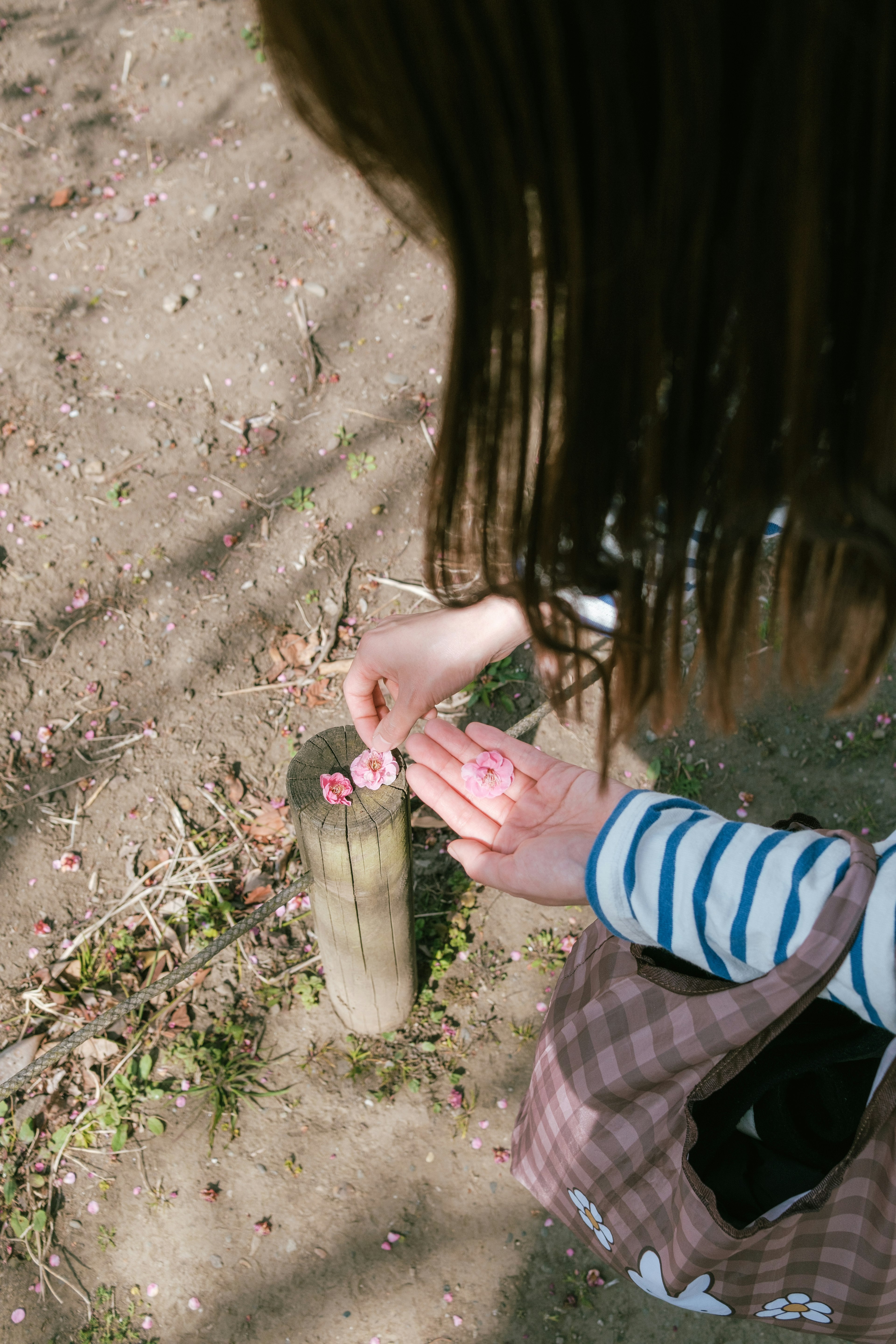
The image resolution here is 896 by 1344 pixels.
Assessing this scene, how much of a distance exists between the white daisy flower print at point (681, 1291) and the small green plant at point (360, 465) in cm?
366

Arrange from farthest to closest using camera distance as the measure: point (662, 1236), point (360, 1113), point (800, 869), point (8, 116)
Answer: point (8, 116)
point (360, 1113)
point (662, 1236)
point (800, 869)

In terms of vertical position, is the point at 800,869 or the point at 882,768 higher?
the point at 800,869

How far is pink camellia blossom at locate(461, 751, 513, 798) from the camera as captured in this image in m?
2.01

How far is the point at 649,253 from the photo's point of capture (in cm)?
83

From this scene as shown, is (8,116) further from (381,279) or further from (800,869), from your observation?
(800,869)

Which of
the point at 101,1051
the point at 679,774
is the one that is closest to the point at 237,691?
the point at 101,1051

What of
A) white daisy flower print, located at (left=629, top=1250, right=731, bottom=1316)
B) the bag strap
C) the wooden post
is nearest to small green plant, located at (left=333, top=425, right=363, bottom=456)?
the wooden post

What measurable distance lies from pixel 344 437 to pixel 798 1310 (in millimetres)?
4077

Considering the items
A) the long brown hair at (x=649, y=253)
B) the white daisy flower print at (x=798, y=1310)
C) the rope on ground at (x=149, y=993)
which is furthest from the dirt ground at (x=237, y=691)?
the long brown hair at (x=649, y=253)

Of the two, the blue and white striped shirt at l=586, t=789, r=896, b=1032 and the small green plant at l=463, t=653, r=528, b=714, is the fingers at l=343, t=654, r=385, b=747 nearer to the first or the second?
the blue and white striped shirt at l=586, t=789, r=896, b=1032

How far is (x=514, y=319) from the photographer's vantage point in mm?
911

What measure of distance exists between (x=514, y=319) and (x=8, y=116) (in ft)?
22.4

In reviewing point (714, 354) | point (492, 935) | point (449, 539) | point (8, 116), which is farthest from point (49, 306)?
point (714, 354)

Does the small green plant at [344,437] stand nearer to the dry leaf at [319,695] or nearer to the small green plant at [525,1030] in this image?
the dry leaf at [319,695]
